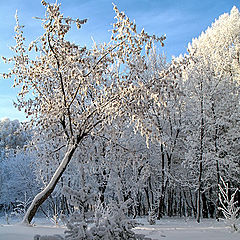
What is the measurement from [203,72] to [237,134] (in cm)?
466

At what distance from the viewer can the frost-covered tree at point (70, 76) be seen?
5844 mm

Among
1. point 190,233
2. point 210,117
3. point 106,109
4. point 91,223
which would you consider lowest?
point 190,233

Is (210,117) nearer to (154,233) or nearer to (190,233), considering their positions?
(190,233)

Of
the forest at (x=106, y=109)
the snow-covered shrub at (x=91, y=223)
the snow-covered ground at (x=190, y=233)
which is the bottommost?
the snow-covered ground at (x=190, y=233)

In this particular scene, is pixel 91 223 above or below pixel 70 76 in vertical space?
below

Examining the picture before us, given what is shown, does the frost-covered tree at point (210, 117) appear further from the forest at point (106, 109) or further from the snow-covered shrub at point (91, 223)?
the snow-covered shrub at point (91, 223)

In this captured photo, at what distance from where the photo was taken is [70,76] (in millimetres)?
6664

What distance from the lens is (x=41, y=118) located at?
7.51m

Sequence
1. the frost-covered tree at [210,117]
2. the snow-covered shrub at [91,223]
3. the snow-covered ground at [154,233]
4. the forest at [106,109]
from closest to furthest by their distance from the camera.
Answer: the snow-covered shrub at [91,223]
the snow-covered ground at [154,233]
the forest at [106,109]
the frost-covered tree at [210,117]

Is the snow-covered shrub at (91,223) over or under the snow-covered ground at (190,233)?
over

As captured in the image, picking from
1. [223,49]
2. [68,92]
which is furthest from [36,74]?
[223,49]

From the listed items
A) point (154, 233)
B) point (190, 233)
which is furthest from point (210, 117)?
point (154, 233)

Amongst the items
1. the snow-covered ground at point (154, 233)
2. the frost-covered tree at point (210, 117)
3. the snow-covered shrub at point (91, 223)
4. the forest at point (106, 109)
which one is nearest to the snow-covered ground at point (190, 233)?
the snow-covered ground at point (154, 233)

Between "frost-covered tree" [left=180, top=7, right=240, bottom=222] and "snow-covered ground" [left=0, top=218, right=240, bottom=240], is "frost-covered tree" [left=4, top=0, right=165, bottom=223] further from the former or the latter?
"frost-covered tree" [left=180, top=7, right=240, bottom=222]
